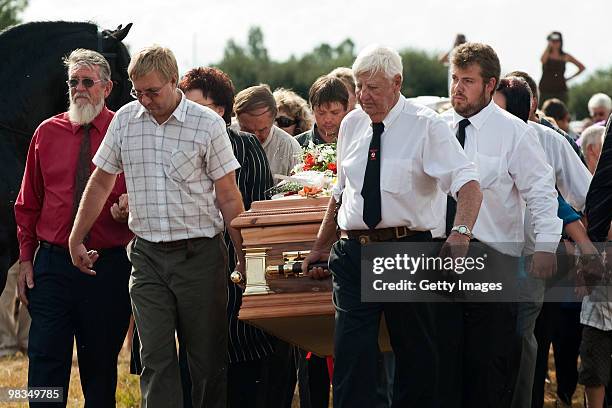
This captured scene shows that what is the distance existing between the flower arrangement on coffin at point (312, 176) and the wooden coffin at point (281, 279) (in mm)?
415

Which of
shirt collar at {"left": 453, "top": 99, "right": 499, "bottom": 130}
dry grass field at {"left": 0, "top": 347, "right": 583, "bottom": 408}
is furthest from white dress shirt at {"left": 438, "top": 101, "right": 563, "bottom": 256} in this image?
dry grass field at {"left": 0, "top": 347, "right": 583, "bottom": 408}

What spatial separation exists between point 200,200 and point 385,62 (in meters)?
1.34

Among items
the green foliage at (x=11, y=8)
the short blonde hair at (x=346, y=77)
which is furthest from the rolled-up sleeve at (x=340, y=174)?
the green foliage at (x=11, y=8)

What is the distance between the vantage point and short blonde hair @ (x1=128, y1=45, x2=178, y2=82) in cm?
709

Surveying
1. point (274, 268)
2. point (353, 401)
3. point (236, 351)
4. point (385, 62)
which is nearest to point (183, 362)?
point (236, 351)

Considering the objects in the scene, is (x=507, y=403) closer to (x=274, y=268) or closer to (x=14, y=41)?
(x=274, y=268)

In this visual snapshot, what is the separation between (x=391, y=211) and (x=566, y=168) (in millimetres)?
1924

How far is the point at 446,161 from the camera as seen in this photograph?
21.7 feet

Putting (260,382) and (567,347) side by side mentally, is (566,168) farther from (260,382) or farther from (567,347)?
(567,347)

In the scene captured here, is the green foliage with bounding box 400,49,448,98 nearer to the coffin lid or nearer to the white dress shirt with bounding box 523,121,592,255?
the white dress shirt with bounding box 523,121,592,255

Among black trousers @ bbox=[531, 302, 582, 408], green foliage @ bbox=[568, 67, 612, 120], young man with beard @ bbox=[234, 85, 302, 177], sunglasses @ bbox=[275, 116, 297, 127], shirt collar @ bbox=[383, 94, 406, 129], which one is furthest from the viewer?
green foliage @ bbox=[568, 67, 612, 120]

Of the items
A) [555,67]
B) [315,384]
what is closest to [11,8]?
[555,67]

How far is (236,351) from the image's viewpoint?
8.18m

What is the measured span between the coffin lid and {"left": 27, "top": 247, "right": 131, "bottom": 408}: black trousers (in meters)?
0.94
